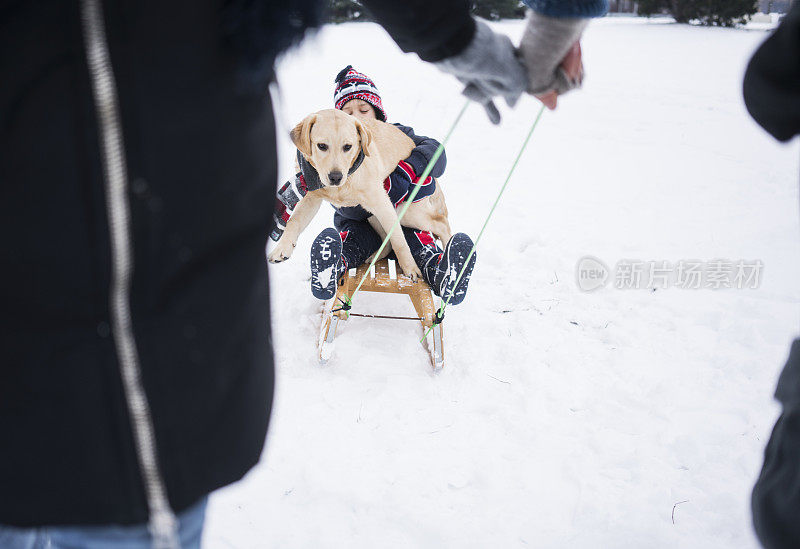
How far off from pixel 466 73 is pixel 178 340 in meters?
0.62

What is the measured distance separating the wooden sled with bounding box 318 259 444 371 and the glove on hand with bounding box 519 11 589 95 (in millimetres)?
1197

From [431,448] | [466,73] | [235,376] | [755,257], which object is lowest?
[755,257]

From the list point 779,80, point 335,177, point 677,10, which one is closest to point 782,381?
point 779,80

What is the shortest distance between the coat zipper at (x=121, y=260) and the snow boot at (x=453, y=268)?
1.48 meters

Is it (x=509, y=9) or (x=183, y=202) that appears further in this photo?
(x=509, y=9)

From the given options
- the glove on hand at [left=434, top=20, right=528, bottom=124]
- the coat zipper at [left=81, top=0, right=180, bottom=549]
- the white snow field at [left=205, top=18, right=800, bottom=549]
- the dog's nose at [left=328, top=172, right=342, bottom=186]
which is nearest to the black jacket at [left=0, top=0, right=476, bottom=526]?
the coat zipper at [left=81, top=0, right=180, bottom=549]

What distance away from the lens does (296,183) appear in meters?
1.94

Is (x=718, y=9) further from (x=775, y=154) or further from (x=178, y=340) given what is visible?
(x=178, y=340)

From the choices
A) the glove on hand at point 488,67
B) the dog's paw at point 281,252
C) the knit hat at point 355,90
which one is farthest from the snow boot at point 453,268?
the glove on hand at point 488,67

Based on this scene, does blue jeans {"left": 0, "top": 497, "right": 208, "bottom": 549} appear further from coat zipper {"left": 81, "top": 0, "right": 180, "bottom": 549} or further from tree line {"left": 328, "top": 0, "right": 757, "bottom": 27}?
tree line {"left": 328, "top": 0, "right": 757, "bottom": 27}

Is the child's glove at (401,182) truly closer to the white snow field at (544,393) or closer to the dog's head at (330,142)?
the dog's head at (330,142)

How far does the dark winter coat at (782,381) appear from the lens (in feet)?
1.75

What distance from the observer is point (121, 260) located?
1.53 ft

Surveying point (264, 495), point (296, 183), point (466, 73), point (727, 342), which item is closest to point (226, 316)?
point (466, 73)
